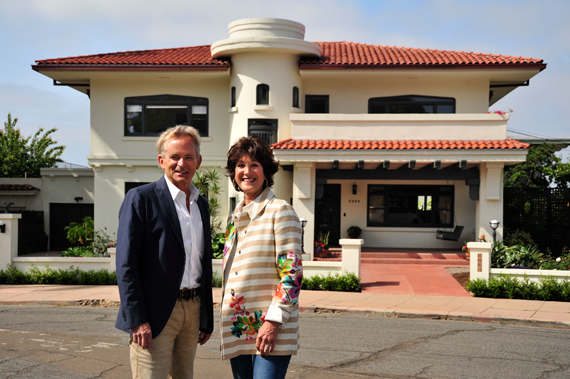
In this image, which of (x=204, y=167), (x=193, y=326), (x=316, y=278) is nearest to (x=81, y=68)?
(x=204, y=167)

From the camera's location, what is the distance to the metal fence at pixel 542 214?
59.9 feet

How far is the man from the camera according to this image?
3156 millimetres

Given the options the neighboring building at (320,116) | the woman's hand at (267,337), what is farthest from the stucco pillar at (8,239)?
the woman's hand at (267,337)

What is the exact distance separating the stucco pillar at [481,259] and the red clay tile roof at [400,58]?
7.69m

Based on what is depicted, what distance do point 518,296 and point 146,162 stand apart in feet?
41.8

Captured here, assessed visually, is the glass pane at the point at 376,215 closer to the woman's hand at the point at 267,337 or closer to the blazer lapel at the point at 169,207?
the blazer lapel at the point at 169,207

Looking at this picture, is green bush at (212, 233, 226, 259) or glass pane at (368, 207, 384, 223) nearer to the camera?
green bush at (212, 233, 226, 259)

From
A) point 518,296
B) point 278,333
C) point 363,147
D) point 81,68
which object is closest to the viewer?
point 278,333

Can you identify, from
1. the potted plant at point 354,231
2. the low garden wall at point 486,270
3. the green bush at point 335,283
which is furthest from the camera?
the potted plant at point 354,231

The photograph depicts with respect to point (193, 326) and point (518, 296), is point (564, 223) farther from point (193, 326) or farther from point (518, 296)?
point (193, 326)

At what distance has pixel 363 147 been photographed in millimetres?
16266

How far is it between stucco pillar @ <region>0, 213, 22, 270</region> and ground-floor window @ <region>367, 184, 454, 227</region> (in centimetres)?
1159

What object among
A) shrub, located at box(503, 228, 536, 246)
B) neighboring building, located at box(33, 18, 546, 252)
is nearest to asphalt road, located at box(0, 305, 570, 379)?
shrub, located at box(503, 228, 536, 246)

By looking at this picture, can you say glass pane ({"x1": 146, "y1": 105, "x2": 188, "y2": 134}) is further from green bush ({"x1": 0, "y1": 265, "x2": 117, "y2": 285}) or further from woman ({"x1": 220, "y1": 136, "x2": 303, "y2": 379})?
woman ({"x1": 220, "y1": 136, "x2": 303, "y2": 379})
